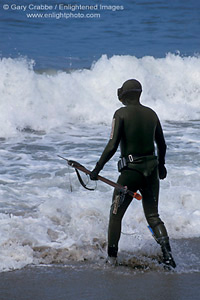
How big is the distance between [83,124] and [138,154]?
941 centimetres

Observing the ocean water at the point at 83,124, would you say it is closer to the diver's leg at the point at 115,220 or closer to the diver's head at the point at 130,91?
the diver's leg at the point at 115,220

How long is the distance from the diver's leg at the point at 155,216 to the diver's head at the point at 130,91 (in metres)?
0.73

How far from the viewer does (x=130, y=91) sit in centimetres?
564

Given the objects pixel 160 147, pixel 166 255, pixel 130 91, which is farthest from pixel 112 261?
pixel 130 91

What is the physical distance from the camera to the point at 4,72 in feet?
54.5

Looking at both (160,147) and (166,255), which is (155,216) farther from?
(160,147)

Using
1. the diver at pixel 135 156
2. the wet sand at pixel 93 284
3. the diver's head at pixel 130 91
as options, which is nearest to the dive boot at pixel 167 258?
the diver at pixel 135 156

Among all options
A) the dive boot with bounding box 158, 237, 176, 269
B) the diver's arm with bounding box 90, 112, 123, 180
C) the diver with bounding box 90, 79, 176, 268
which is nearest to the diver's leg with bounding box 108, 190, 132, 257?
the diver with bounding box 90, 79, 176, 268

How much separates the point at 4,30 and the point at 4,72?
36.7ft

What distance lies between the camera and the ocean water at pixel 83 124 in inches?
260

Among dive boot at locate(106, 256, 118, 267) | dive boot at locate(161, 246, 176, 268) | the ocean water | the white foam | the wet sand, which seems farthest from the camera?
the white foam

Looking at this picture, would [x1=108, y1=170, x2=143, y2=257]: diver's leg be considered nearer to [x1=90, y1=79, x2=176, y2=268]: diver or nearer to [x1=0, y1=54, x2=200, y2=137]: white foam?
[x1=90, y1=79, x2=176, y2=268]: diver

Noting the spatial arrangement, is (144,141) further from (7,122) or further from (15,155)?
(7,122)

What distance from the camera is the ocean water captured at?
660cm
